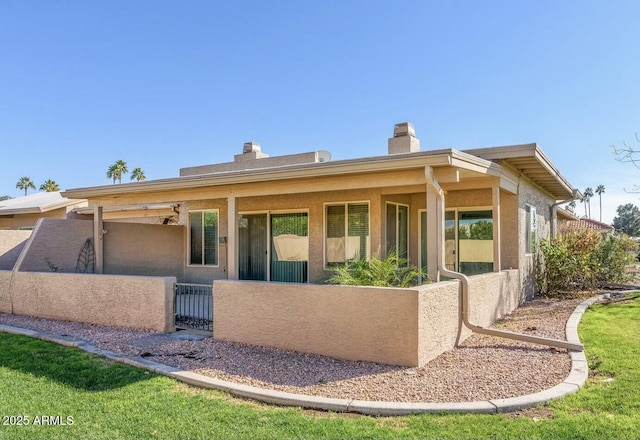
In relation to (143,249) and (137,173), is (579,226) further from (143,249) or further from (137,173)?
(137,173)

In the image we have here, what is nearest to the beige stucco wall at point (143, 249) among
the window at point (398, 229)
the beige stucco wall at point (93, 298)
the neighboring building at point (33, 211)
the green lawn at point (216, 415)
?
the beige stucco wall at point (93, 298)

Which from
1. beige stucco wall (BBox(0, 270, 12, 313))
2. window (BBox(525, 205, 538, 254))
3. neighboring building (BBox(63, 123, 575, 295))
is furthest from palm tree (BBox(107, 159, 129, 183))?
window (BBox(525, 205, 538, 254))

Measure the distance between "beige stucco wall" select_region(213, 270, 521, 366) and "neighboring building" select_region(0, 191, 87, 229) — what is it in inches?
524

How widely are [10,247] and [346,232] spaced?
9.74 m

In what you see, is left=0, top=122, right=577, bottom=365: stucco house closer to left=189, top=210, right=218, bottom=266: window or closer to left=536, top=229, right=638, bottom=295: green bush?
left=189, top=210, right=218, bottom=266: window

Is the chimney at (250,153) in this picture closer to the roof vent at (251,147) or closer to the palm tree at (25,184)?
the roof vent at (251,147)

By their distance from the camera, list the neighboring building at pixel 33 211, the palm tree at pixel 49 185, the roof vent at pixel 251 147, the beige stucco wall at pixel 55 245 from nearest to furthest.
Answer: the beige stucco wall at pixel 55 245 → the roof vent at pixel 251 147 → the neighboring building at pixel 33 211 → the palm tree at pixel 49 185

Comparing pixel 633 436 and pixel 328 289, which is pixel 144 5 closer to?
pixel 328 289

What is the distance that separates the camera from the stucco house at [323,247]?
688cm

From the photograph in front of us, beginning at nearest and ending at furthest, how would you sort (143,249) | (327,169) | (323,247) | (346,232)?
1. (327,169)
2. (346,232)
3. (323,247)
4. (143,249)

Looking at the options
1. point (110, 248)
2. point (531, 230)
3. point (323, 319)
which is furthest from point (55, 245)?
point (531, 230)

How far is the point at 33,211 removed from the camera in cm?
1791

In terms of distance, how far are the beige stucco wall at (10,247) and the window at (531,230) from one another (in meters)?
14.7

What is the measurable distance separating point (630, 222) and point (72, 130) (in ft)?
240
